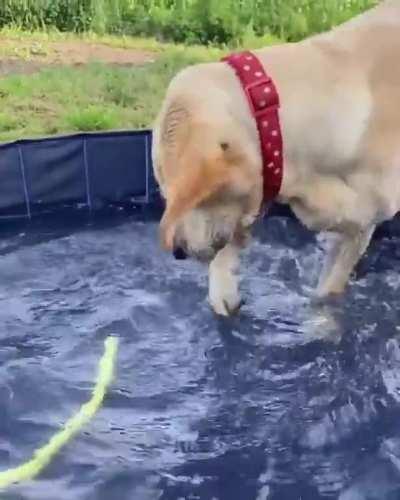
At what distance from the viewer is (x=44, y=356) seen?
3691 mm

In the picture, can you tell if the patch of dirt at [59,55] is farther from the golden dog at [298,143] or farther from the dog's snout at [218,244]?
the dog's snout at [218,244]

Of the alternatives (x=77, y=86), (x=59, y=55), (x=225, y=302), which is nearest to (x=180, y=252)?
(x=225, y=302)

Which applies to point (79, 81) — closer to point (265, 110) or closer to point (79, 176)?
point (79, 176)

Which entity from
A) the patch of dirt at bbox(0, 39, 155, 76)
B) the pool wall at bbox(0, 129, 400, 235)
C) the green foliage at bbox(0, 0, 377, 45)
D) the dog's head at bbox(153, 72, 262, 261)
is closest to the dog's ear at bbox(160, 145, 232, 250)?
the dog's head at bbox(153, 72, 262, 261)

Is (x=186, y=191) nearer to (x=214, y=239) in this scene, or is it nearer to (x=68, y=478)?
(x=214, y=239)

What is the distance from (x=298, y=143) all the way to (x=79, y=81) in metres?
2.56

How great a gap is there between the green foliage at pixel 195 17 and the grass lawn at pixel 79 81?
146mm

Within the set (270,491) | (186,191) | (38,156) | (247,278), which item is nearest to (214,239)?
(186,191)

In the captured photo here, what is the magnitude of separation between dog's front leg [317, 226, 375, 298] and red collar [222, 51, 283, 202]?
27.1 inches

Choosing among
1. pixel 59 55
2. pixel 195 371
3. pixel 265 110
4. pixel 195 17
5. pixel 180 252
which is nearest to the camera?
pixel 265 110

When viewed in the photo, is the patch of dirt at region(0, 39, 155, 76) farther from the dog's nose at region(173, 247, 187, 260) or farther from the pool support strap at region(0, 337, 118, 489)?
the dog's nose at region(173, 247, 187, 260)

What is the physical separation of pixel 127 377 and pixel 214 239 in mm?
651

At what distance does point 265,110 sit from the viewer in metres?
2.99

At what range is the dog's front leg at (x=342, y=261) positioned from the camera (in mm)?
3725
